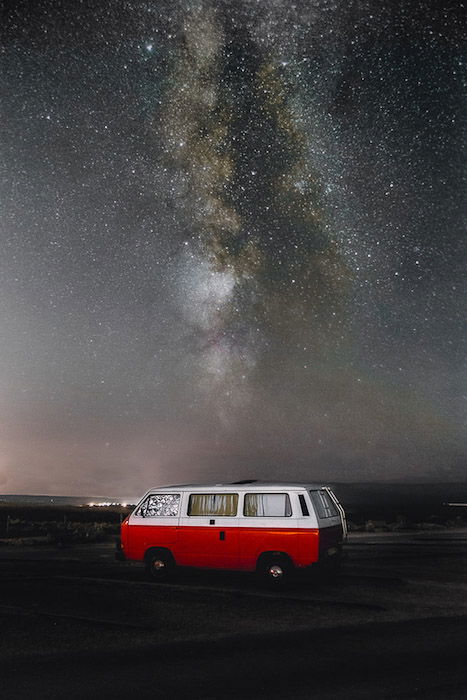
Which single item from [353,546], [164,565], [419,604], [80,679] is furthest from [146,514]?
[353,546]

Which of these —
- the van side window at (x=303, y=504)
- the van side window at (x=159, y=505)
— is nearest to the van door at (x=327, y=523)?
the van side window at (x=303, y=504)

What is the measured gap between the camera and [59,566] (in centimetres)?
1534

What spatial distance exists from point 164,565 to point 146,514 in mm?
1151

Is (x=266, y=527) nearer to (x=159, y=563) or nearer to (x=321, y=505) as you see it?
(x=321, y=505)

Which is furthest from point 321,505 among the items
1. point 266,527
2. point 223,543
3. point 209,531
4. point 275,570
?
point 209,531

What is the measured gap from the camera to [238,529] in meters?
11.8

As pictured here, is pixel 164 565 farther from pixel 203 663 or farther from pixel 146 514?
pixel 203 663

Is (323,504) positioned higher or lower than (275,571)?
higher

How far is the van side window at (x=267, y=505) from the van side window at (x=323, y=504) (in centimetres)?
55

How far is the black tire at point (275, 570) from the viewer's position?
37.1 feet

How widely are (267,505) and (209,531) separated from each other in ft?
4.59

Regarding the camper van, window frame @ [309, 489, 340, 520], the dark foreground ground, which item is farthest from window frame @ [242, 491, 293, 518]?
the dark foreground ground

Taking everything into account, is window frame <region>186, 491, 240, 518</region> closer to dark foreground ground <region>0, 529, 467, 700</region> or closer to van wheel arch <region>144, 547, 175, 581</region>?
van wheel arch <region>144, 547, 175, 581</region>

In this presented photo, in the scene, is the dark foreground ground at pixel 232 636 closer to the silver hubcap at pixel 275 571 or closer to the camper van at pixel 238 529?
the silver hubcap at pixel 275 571
